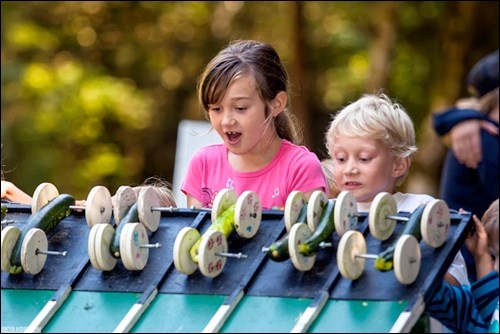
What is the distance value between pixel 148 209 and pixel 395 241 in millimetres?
955

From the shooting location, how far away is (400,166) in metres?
5.18

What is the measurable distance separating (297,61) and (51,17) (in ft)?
15.6

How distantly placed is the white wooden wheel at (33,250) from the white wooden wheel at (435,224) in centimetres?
141

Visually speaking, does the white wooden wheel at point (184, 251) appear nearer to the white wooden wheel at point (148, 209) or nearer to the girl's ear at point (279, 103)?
the white wooden wheel at point (148, 209)

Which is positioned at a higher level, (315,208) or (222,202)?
(315,208)

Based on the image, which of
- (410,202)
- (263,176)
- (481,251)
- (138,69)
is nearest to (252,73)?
(263,176)

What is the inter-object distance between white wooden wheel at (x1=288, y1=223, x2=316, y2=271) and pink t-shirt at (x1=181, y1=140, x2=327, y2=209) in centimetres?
91

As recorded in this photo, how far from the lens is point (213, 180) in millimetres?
5312

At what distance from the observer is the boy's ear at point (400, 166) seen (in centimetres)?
515

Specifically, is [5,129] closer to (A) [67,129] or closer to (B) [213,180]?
(A) [67,129]

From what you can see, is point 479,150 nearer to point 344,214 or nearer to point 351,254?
point 344,214

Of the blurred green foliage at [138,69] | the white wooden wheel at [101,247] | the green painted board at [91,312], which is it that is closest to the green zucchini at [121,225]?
the white wooden wheel at [101,247]

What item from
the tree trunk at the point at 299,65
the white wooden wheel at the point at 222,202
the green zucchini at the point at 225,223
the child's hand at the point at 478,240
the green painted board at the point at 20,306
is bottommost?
the green painted board at the point at 20,306

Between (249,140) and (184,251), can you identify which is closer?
(184,251)
